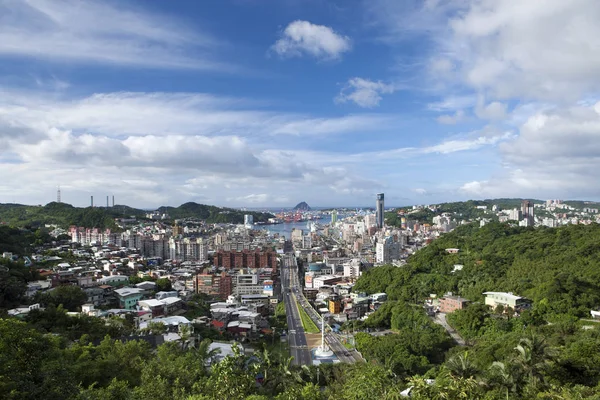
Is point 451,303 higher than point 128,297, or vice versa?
point 128,297

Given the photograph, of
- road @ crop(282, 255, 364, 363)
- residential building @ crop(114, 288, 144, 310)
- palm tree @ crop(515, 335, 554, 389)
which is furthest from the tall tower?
palm tree @ crop(515, 335, 554, 389)

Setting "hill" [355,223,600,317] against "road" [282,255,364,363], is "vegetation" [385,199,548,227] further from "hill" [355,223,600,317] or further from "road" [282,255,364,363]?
"hill" [355,223,600,317]

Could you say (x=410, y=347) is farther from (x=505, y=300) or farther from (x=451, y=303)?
(x=451, y=303)

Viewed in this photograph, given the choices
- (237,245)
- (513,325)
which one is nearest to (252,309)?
(513,325)

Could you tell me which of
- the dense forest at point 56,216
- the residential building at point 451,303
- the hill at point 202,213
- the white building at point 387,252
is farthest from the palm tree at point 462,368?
the hill at point 202,213

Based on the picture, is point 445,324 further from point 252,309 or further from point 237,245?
point 237,245

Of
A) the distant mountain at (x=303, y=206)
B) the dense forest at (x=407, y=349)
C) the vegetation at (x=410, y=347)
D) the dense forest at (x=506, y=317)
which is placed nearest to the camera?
the dense forest at (x=407, y=349)

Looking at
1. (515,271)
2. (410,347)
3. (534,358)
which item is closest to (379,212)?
(515,271)

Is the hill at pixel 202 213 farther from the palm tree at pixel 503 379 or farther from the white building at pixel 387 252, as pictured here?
the palm tree at pixel 503 379
